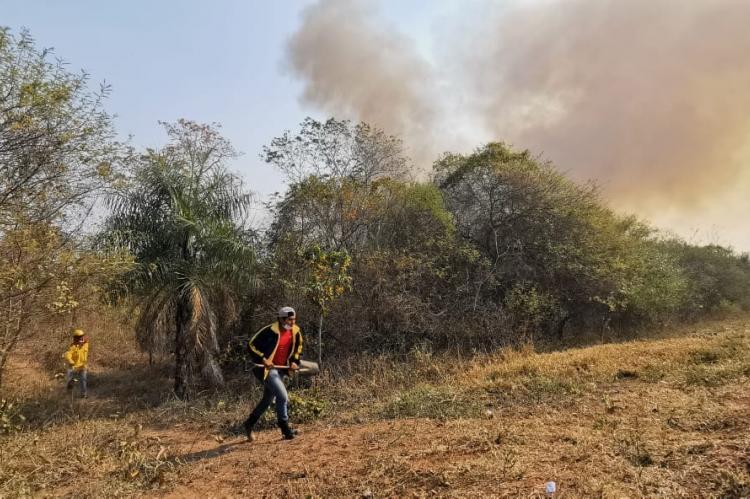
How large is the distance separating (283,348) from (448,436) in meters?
2.70

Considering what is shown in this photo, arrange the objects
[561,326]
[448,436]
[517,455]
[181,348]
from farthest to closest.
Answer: [561,326] < [181,348] < [448,436] < [517,455]

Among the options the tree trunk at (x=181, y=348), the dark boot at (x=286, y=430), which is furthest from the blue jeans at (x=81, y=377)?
the dark boot at (x=286, y=430)

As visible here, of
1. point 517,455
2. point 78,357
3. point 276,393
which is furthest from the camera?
point 78,357

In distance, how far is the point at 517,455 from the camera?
508 centimetres

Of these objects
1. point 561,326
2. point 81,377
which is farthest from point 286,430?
point 561,326

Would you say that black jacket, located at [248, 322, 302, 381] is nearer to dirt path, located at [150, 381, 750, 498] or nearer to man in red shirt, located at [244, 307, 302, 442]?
man in red shirt, located at [244, 307, 302, 442]

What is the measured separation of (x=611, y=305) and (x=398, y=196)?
7.91 meters

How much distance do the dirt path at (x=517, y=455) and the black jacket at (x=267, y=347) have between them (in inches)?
45.5

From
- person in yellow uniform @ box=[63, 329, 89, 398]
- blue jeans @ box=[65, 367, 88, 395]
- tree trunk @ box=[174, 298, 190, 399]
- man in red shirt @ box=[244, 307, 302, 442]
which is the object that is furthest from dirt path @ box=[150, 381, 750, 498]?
blue jeans @ box=[65, 367, 88, 395]

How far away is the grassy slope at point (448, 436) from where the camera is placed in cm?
457

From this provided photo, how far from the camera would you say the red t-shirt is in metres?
6.91

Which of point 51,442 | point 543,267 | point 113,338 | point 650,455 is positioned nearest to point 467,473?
point 650,455

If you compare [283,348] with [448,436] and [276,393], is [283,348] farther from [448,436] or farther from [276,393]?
[448,436]

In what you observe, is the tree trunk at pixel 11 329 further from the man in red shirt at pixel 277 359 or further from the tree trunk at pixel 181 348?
the man in red shirt at pixel 277 359
